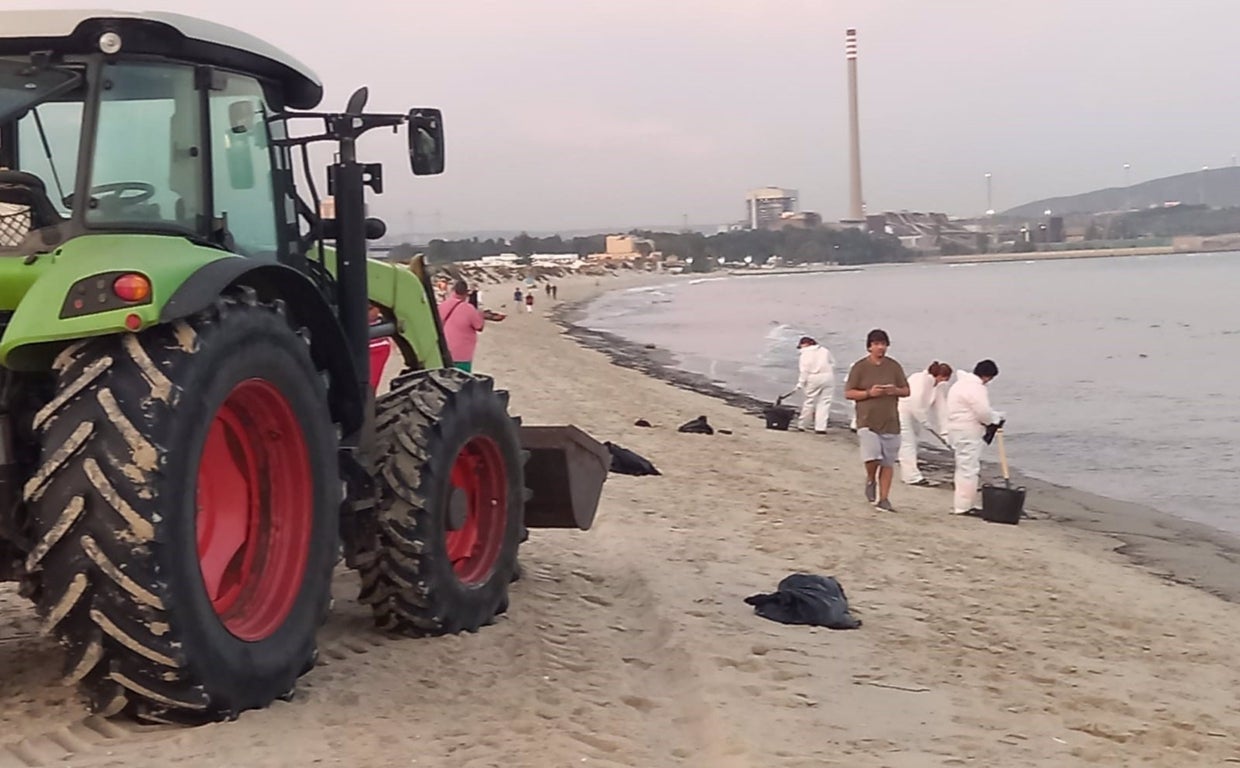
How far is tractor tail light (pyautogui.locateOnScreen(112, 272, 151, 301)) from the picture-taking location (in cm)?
380

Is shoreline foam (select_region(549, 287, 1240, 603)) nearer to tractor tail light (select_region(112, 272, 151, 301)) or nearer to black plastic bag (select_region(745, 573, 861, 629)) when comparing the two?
black plastic bag (select_region(745, 573, 861, 629))

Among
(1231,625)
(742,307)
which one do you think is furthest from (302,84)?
(742,307)

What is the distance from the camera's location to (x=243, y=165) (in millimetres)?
5004

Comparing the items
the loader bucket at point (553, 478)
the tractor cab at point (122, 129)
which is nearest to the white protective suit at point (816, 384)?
the loader bucket at point (553, 478)

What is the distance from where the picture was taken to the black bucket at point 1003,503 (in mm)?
11469

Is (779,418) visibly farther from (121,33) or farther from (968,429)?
(121,33)

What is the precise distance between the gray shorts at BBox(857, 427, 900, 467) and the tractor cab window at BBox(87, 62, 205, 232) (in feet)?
25.2

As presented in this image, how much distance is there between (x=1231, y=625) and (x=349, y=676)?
228 inches

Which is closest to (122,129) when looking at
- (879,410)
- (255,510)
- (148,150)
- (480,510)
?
(148,150)

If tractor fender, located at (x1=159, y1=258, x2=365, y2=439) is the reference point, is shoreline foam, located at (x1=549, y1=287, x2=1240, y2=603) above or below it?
below

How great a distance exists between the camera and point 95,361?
382 centimetres

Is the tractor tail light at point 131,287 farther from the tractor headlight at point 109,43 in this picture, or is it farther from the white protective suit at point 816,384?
the white protective suit at point 816,384

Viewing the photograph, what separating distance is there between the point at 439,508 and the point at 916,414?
9.12 meters

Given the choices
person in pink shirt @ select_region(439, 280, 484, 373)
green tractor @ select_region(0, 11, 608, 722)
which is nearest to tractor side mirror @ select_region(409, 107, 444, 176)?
green tractor @ select_region(0, 11, 608, 722)
